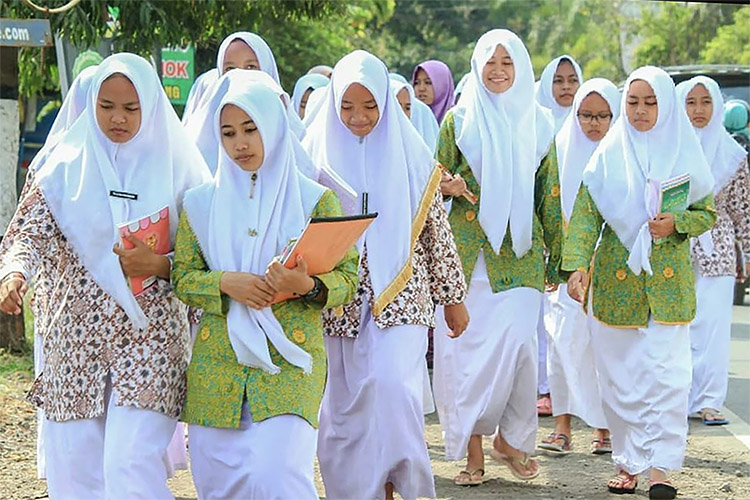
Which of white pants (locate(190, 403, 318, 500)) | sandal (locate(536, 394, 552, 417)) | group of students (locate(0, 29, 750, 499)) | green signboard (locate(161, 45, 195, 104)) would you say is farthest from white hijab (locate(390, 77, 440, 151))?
green signboard (locate(161, 45, 195, 104))

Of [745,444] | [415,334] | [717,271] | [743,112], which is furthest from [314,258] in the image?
[743,112]

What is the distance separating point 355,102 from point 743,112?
307 inches

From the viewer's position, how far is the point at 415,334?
6.55 meters

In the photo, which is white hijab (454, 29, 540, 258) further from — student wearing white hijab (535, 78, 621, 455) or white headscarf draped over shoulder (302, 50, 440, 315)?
white headscarf draped over shoulder (302, 50, 440, 315)

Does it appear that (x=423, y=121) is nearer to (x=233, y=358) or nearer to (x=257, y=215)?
(x=257, y=215)

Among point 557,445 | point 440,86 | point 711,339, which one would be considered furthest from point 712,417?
point 440,86

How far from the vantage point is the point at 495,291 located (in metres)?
7.63

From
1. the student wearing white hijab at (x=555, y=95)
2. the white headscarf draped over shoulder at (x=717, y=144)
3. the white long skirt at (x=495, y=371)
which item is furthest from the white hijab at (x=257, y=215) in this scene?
the white headscarf draped over shoulder at (x=717, y=144)

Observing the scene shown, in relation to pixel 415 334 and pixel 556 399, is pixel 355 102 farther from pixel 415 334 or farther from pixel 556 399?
pixel 556 399

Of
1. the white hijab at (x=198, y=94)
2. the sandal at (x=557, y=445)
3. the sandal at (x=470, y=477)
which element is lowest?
the sandal at (x=557, y=445)

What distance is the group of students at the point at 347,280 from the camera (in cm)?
543

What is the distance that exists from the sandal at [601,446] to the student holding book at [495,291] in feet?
2.79

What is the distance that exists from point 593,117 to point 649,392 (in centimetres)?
215

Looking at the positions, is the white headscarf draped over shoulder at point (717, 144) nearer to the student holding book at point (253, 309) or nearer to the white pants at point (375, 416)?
the white pants at point (375, 416)
